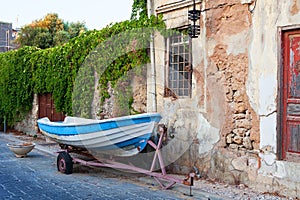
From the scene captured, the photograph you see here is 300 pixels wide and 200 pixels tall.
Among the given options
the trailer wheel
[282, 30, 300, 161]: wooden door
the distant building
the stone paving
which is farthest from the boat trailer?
the distant building

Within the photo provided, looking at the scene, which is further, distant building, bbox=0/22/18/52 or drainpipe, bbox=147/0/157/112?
distant building, bbox=0/22/18/52

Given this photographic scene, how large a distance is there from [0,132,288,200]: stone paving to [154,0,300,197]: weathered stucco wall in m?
0.39

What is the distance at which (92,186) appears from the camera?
22.8 ft

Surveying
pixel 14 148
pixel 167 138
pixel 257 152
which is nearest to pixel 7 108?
pixel 14 148

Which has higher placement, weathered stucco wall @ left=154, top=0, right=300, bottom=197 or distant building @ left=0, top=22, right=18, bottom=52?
distant building @ left=0, top=22, right=18, bottom=52

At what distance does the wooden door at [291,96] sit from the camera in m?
5.89

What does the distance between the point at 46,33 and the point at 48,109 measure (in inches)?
572

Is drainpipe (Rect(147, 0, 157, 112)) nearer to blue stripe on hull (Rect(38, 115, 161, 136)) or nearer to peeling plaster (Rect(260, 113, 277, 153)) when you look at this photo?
blue stripe on hull (Rect(38, 115, 161, 136))

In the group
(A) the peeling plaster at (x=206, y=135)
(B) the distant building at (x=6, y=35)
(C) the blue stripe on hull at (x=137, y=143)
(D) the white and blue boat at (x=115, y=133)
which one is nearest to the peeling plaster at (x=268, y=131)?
(A) the peeling plaster at (x=206, y=135)

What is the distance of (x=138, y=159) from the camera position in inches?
320

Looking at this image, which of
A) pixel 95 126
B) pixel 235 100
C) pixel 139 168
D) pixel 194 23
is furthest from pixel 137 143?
pixel 194 23

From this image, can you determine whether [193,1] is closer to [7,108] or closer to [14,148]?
[14,148]

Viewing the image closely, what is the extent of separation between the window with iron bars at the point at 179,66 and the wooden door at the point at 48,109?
5413mm

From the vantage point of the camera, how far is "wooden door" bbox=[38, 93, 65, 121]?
42.1 feet
